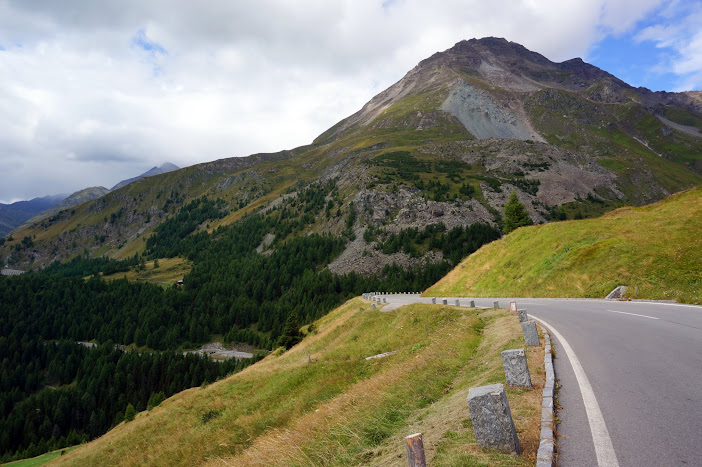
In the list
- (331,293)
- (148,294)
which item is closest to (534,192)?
(331,293)

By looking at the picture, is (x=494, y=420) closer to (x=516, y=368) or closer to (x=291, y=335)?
(x=516, y=368)

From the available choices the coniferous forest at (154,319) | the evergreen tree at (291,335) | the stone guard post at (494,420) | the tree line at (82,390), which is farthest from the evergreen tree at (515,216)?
the tree line at (82,390)

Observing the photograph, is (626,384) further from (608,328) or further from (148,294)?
(148,294)

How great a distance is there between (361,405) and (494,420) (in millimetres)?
7043

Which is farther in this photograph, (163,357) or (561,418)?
(163,357)

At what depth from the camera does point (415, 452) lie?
4754mm

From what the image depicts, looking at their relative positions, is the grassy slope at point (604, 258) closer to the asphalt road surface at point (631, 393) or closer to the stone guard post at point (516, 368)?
the asphalt road surface at point (631, 393)

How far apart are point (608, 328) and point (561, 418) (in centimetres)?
1085

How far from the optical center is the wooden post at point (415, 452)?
4.71m

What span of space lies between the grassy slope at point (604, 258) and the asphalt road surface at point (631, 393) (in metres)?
10.9

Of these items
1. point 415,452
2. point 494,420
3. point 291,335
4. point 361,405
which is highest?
point 494,420

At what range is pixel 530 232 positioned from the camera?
45.3 metres

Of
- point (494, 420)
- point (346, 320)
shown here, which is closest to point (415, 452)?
point (494, 420)

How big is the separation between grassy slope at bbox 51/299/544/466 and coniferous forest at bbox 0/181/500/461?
73.6 meters
